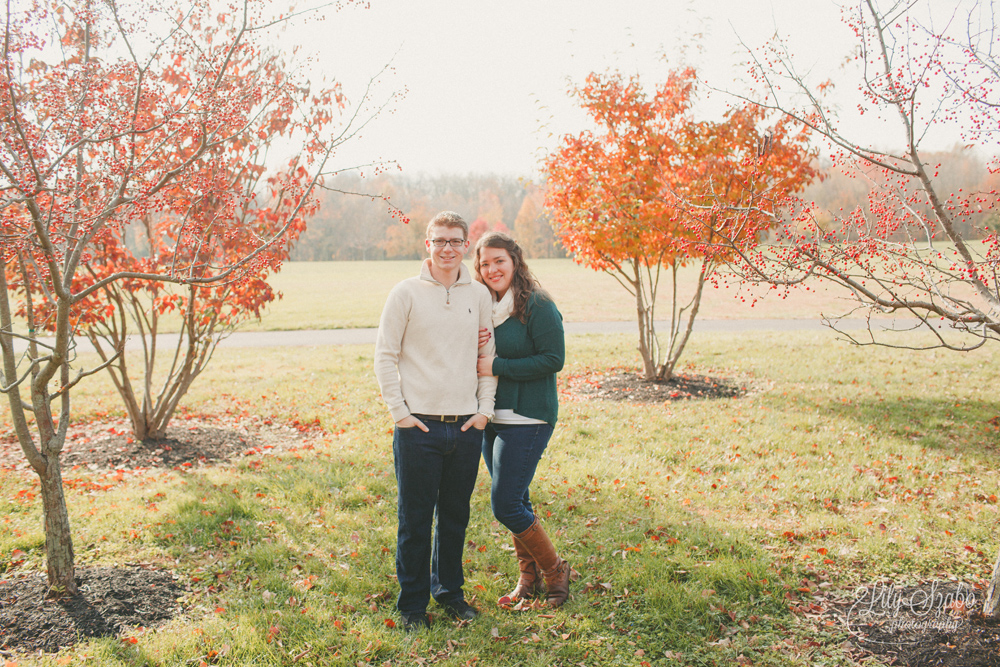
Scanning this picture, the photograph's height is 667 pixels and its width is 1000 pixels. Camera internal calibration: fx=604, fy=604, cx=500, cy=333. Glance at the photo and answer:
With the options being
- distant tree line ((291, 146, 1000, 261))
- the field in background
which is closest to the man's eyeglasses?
the field in background

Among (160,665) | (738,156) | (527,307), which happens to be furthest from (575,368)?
(160,665)

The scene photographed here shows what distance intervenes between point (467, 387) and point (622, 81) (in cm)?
708

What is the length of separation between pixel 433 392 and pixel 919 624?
300 cm

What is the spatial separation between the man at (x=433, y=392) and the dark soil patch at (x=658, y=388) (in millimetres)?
5653

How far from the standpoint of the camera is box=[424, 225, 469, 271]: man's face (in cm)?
335

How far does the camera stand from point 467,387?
337 cm

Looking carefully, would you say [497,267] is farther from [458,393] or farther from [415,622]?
[415,622]

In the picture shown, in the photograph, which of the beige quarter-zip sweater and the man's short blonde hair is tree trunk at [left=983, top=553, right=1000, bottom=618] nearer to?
the beige quarter-zip sweater

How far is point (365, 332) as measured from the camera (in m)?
17.4

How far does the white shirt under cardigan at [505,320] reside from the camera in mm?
3479

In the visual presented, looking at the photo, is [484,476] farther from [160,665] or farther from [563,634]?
[160,665]

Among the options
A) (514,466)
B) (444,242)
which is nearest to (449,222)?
(444,242)

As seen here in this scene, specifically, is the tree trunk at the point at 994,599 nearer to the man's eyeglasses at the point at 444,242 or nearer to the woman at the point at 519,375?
the woman at the point at 519,375

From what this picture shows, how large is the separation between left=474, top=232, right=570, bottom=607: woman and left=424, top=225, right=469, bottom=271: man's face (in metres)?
0.23
